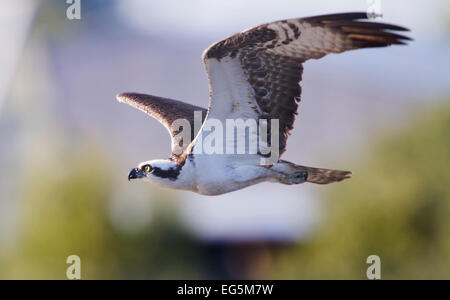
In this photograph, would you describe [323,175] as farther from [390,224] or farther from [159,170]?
[390,224]

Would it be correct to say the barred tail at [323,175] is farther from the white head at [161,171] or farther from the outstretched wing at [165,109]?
the outstretched wing at [165,109]

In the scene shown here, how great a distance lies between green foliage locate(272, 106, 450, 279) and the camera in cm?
1584

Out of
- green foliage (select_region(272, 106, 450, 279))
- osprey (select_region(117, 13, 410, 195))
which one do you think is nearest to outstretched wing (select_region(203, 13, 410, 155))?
osprey (select_region(117, 13, 410, 195))

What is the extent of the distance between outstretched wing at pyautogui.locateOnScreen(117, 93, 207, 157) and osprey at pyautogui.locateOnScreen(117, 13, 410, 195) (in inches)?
34.9

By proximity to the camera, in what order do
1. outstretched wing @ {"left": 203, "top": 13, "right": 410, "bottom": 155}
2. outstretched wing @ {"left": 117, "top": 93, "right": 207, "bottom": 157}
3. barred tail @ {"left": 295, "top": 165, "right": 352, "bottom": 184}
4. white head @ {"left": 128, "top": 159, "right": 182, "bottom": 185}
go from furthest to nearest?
outstretched wing @ {"left": 117, "top": 93, "right": 207, "bottom": 157}
barred tail @ {"left": 295, "top": 165, "right": 352, "bottom": 184}
white head @ {"left": 128, "top": 159, "right": 182, "bottom": 185}
outstretched wing @ {"left": 203, "top": 13, "right": 410, "bottom": 155}

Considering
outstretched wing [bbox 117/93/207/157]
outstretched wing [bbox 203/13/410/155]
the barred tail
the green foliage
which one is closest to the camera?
outstretched wing [bbox 203/13/410/155]

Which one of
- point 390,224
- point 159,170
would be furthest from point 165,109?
point 390,224

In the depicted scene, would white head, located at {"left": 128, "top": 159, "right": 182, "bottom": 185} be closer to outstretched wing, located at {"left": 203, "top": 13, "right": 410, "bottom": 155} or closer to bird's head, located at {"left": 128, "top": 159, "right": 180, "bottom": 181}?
bird's head, located at {"left": 128, "top": 159, "right": 180, "bottom": 181}

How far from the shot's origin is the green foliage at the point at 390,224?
15844 mm

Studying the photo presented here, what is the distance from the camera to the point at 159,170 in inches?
248

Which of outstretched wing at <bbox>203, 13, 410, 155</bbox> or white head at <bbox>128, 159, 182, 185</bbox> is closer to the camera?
outstretched wing at <bbox>203, 13, 410, 155</bbox>

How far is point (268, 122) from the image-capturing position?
6.26 m

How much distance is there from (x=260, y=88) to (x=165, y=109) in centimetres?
202
